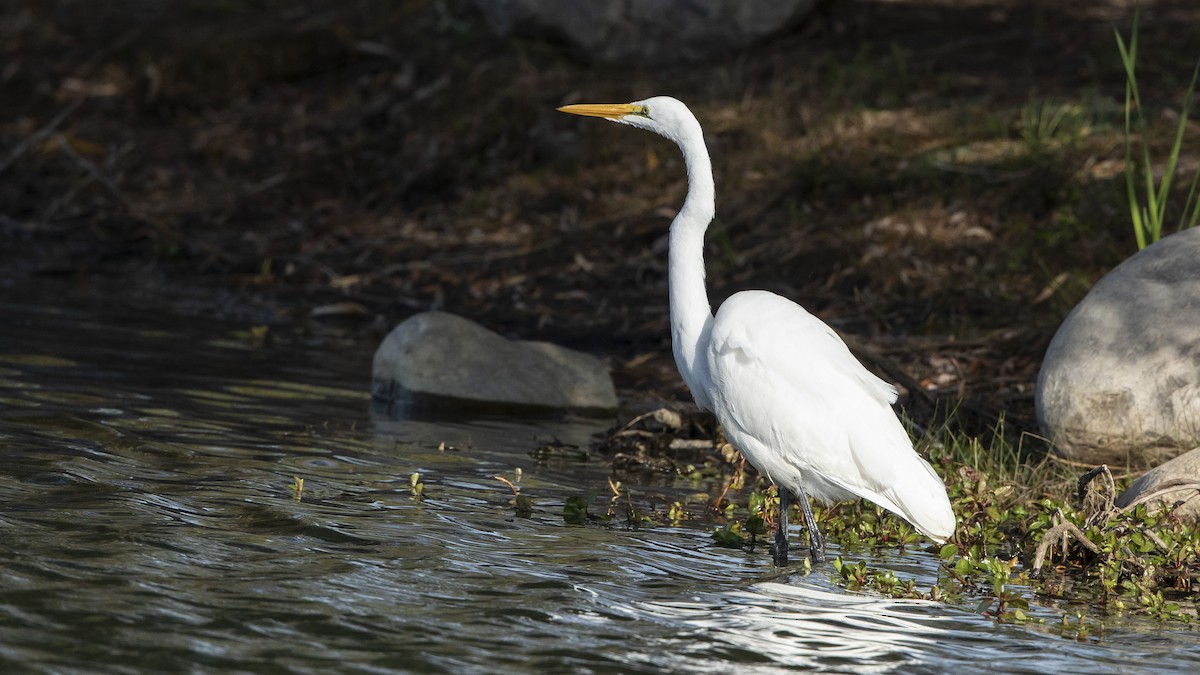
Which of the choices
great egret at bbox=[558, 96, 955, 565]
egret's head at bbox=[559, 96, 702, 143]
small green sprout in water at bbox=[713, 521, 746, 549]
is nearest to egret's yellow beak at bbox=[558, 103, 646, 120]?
egret's head at bbox=[559, 96, 702, 143]

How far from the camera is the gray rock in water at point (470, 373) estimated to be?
863 cm

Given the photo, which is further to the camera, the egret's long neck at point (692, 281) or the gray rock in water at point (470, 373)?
the gray rock in water at point (470, 373)

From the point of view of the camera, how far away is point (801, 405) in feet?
17.9

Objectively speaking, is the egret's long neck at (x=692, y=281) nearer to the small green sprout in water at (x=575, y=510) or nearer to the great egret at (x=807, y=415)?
the great egret at (x=807, y=415)

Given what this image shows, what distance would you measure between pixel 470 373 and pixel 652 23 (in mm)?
6573

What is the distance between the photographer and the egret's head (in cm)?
599

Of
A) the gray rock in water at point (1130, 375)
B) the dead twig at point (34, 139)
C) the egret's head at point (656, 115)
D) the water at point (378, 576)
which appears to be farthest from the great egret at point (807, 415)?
the dead twig at point (34, 139)

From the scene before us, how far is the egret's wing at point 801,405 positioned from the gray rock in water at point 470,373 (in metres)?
3.27

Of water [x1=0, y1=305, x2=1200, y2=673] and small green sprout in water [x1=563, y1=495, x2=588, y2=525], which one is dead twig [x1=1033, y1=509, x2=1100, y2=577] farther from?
small green sprout in water [x1=563, y1=495, x2=588, y2=525]

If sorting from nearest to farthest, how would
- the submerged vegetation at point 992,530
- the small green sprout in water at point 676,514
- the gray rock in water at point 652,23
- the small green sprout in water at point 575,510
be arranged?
1. the submerged vegetation at point 992,530
2. the small green sprout in water at point 575,510
3. the small green sprout in water at point 676,514
4. the gray rock in water at point 652,23

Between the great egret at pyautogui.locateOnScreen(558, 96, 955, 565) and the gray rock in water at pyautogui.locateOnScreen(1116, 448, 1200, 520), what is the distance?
0.94 meters

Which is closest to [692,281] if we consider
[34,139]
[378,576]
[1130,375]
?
[378,576]

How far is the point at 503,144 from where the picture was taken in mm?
13797

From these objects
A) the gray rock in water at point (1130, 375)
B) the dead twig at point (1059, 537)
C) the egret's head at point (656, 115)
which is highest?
the egret's head at point (656, 115)
